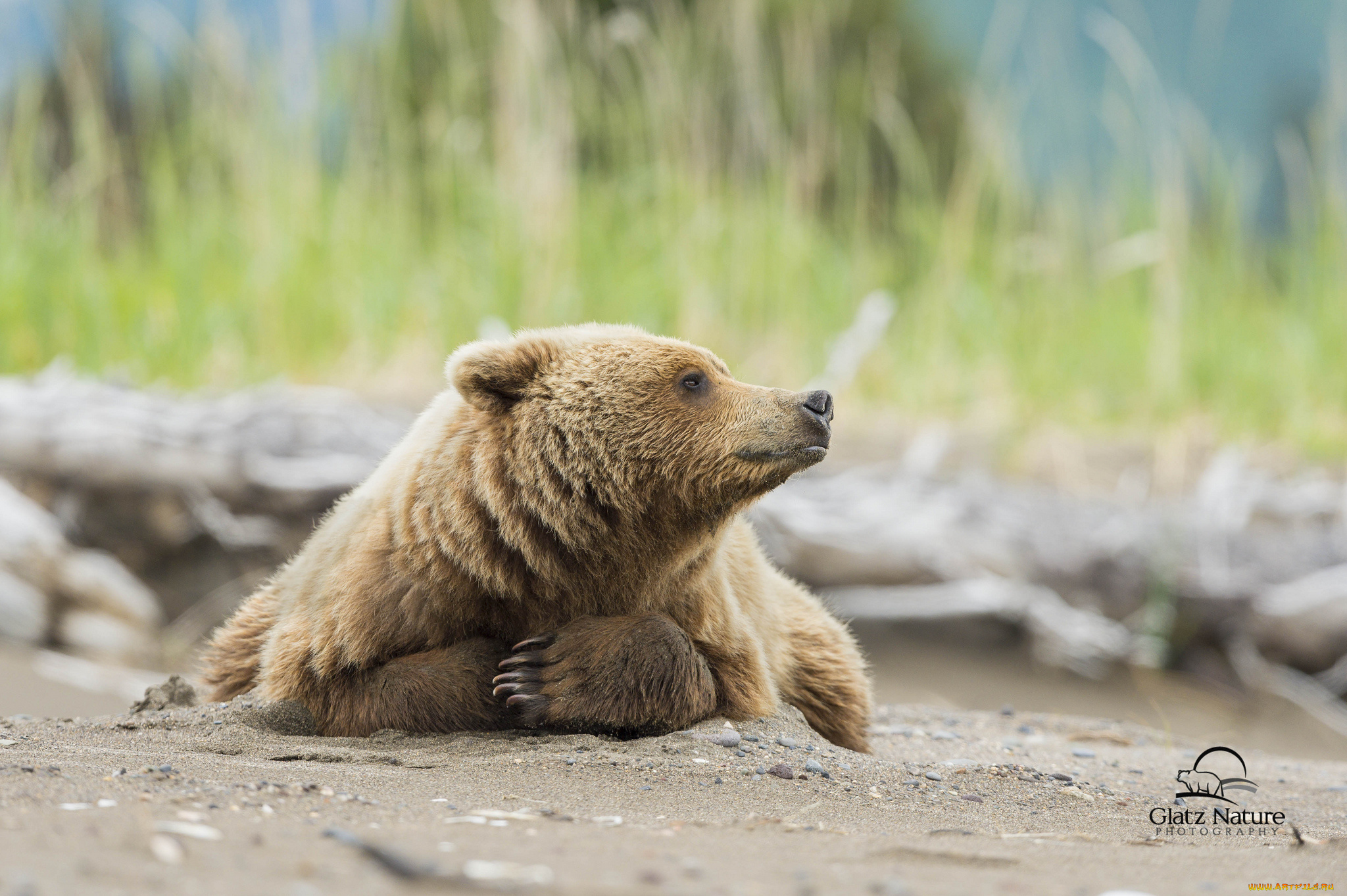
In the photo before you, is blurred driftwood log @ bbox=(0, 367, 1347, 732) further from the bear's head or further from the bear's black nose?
the bear's black nose

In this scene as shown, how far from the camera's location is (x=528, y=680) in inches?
122

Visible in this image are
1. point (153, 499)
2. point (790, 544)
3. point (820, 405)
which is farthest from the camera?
point (790, 544)

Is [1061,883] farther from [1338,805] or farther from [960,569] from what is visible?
[960,569]

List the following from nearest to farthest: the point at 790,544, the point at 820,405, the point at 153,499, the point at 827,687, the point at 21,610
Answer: the point at 820,405 < the point at 827,687 < the point at 21,610 < the point at 153,499 < the point at 790,544

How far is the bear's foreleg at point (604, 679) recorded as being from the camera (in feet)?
10.1

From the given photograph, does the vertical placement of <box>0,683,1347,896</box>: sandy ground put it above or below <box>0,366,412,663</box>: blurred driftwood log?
below

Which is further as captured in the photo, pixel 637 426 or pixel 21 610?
pixel 21 610

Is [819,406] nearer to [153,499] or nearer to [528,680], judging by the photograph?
[528,680]

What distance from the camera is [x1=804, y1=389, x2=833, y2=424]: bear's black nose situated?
305 centimetres

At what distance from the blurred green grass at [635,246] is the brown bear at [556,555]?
3.58 metres

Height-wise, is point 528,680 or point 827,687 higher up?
Result: point 827,687

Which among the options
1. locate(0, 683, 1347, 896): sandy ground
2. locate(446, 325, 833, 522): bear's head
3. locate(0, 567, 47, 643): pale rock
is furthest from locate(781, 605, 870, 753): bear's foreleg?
locate(0, 567, 47, 643): pale rock

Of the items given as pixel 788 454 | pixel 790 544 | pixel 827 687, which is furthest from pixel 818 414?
pixel 790 544

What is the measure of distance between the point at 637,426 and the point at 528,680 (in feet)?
2.36
